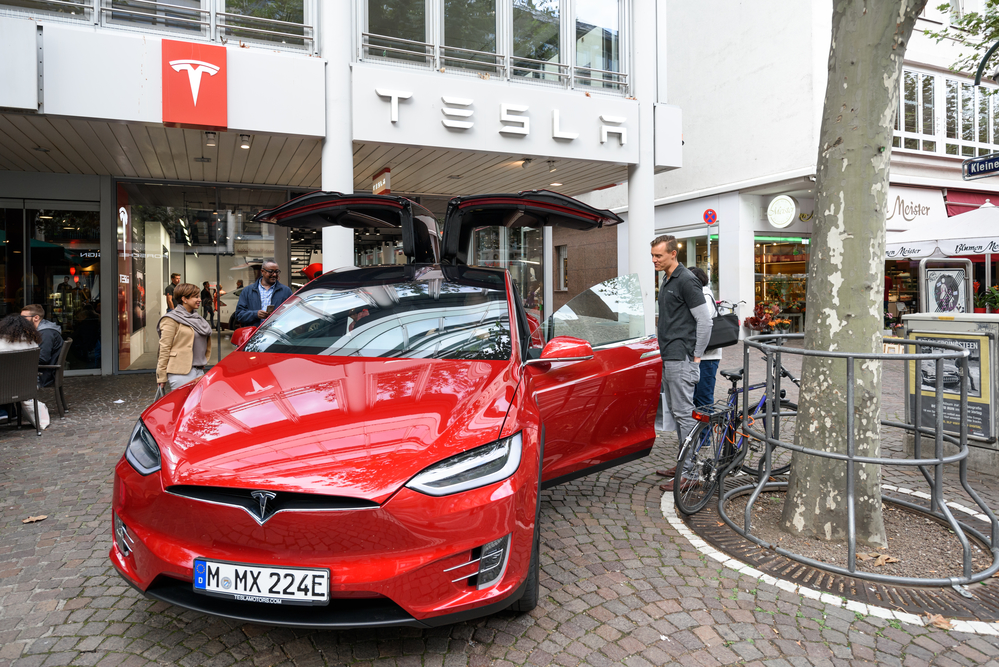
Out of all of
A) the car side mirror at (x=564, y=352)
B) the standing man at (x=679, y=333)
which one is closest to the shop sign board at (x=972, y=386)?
the standing man at (x=679, y=333)

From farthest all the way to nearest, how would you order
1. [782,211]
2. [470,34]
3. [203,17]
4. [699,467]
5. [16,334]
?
[782,211] < [470,34] < [203,17] < [16,334] < [699,467]

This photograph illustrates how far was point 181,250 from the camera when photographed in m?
12.1

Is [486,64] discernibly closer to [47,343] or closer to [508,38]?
[508,38]

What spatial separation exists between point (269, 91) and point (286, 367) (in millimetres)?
6293

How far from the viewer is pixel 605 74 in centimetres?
1087

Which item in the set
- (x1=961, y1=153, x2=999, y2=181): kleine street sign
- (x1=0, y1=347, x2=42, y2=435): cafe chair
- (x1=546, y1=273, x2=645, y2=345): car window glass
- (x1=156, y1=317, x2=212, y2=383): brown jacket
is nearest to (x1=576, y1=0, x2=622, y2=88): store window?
(x1=961, y1=153, x2=999, y2=181): kleine street sign

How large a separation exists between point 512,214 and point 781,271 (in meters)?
15.1

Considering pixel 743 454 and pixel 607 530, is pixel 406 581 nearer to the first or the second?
pixel 607 530

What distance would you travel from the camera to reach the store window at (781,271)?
17.8 m

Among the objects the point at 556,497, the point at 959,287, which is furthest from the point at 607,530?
the point at 959,287

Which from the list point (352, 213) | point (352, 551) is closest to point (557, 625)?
point (352, 551)

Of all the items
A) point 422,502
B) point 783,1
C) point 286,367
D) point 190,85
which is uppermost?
point 783,1

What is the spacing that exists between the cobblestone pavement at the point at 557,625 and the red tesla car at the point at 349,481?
0.35 metres

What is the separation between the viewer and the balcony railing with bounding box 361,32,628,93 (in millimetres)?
9406
